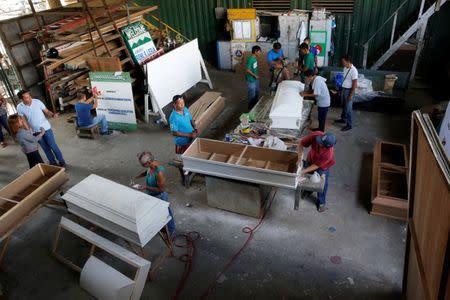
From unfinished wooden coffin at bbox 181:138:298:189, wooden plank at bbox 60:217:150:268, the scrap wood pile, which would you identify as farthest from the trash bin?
wooden plank at bbox 60:217:150:268

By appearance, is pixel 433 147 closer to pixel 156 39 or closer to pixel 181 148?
pixel 181 148

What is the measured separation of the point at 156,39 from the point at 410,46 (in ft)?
25.2

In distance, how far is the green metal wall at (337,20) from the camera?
10.3 metres

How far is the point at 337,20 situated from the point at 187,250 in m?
8.84

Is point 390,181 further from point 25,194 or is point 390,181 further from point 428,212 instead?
point 25,194

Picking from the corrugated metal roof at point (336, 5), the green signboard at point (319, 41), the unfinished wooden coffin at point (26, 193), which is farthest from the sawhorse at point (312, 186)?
the corrugated metal roof at point (336, 5)

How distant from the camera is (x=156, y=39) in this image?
10664mm

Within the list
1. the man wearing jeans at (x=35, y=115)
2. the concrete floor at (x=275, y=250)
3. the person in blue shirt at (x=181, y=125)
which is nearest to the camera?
the concrete floor at (x=275, y=250)

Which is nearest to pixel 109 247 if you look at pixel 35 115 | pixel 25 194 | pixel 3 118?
pixel 25 194

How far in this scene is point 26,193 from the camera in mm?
6195

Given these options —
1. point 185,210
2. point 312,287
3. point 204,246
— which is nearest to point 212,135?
point 185,210

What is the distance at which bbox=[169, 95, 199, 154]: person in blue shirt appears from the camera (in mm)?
6082

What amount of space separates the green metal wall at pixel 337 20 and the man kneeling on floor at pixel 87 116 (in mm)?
5439

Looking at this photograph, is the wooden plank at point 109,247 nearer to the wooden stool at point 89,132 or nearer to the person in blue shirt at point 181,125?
the person in blue shirt at point 181,125
